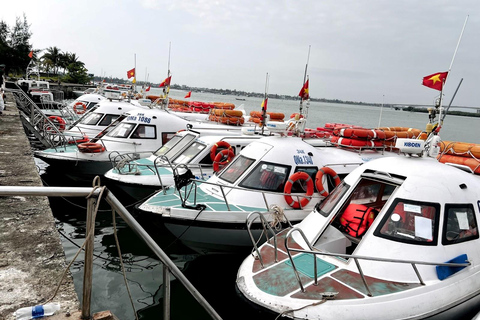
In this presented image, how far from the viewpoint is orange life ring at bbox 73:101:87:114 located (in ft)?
84.0

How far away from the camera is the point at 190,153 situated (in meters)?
11.3

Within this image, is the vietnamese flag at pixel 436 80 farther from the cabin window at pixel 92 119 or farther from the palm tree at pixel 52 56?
the palm tree at pixel 52 56

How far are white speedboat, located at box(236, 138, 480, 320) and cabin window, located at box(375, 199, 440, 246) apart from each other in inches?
0.5

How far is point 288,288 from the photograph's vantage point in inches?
180

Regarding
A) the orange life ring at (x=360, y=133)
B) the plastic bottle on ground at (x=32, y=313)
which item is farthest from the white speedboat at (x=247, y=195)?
the plastic bottle on ground at (x=32, y=313)

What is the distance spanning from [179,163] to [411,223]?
286 inches

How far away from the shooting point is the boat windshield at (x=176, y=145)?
1162 centimetres

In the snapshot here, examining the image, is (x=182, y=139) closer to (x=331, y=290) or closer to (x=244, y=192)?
(x=244, y=192)

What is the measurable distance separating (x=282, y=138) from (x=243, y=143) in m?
2.67

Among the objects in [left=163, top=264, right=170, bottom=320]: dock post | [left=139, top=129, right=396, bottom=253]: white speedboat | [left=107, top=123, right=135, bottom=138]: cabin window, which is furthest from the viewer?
[left=107, top=123, right=135, bottom=138]: cabin window

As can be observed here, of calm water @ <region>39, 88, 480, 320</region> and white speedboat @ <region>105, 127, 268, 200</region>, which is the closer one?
calm water @ <region>39, 88, 480, 320</region>

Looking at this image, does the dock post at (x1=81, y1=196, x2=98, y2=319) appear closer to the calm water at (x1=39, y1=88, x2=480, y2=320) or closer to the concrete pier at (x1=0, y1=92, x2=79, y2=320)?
the concrete pier at (x1=0, y1=92, x2=79, y2=320)

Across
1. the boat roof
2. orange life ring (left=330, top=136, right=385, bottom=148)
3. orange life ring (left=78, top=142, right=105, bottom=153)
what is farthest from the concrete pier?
orange life ring (left=330, top=136, right=385, bottom=148)

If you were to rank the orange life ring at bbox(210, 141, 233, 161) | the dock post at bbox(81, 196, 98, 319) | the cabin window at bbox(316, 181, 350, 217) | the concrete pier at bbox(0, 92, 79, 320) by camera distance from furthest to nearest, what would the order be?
1. the orange life ring at bbox(210, 141, 233, 161)
2. the cabin window at bbox(316, 181, 350, 217)
3. the concrete pier at bbox(0, 92, 79, 320)
4. the dock post at bbox(81, 196, 98, 319)
